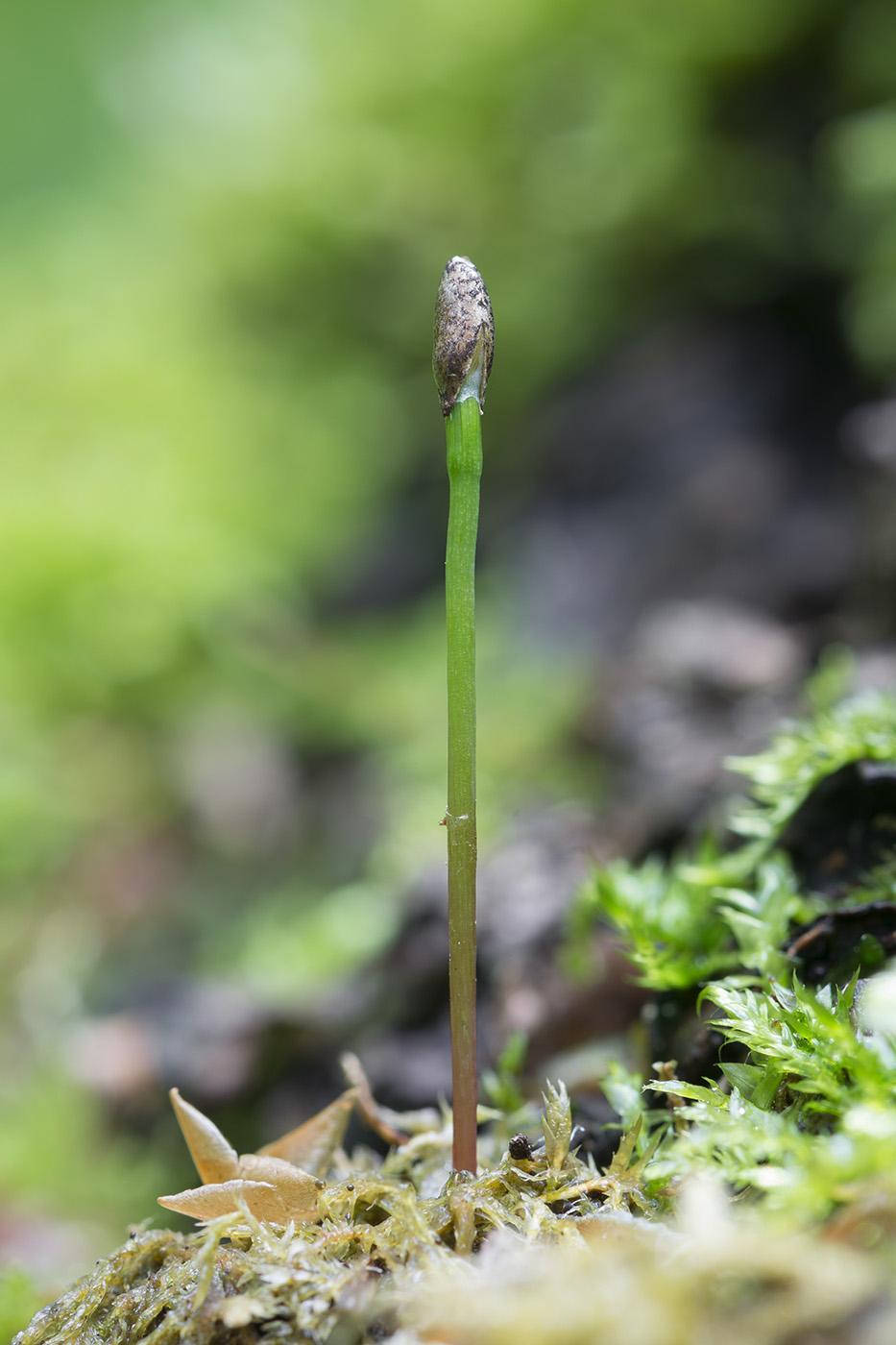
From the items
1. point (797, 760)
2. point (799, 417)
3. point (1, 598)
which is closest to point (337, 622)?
point (1, 598)

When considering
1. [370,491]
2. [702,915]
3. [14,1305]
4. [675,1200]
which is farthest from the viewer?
[370,491]

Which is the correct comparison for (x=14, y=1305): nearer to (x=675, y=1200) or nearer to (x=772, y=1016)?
(x=675, y=1200)

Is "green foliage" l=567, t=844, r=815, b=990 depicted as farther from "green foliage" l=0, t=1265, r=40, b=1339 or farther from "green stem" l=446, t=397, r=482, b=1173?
"green foliage" l=0, t=1265, r=40, b=1339

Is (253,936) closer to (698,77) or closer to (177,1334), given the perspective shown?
(177,1334)

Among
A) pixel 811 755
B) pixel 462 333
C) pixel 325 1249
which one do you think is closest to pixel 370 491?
pixel 811 755

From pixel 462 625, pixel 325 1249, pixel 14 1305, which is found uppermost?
pixel 462 625

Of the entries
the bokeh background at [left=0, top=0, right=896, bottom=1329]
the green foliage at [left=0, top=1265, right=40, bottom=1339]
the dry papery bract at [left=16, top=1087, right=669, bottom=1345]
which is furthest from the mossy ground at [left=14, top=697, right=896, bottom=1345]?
the bokeh background at [left=0, top=0, right=896, bottom=1329]
